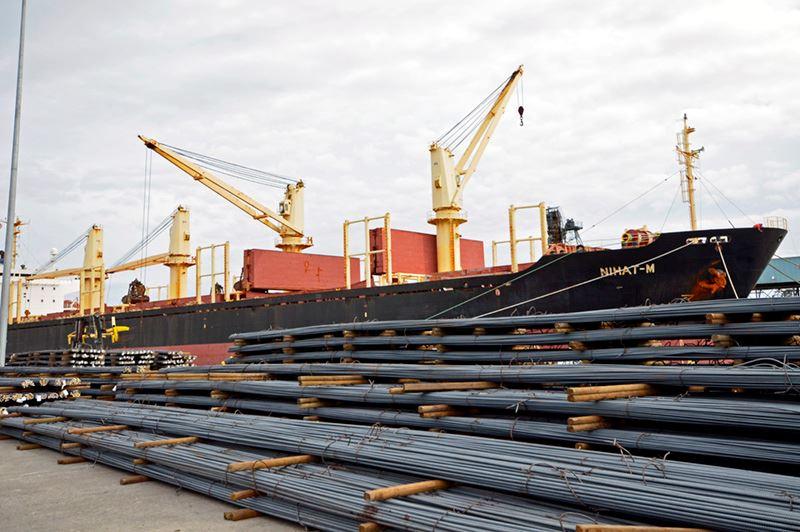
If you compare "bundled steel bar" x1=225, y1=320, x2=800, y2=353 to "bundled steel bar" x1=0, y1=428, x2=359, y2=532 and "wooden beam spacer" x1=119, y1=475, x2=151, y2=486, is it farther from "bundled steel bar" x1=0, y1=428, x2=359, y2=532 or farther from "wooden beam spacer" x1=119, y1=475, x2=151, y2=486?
"wooden beam spacer" x1=119, y1=475, x2=151, y2=486

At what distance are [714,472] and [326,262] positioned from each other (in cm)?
2446

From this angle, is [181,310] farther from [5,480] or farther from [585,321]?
[585,321]

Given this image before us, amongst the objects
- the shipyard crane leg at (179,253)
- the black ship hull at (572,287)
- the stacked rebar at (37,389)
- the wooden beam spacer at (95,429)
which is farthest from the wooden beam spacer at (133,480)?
the shipyard crane leg at (179,253)

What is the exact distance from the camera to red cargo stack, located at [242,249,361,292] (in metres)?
25.2

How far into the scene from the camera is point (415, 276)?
2117 cm

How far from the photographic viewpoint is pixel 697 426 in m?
4.79

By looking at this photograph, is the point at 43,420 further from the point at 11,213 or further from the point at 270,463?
the point at 11,213

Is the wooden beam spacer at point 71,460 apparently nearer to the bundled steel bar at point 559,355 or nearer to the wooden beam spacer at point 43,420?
the wooden beam spacer at point 43,420

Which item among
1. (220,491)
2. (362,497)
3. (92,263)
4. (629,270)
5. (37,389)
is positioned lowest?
(220,491)

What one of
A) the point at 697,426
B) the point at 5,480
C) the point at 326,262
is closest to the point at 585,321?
the point at 697,426

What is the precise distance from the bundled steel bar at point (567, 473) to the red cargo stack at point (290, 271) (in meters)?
18.9

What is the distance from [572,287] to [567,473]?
41.2 ft

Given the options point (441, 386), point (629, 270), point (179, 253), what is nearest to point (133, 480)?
point (441, 386)

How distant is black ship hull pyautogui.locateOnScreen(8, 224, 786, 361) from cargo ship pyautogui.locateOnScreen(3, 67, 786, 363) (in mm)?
29
